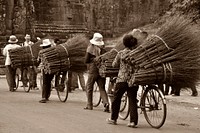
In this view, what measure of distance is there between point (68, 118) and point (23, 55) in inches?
264

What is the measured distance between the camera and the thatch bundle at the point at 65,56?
14.7 meters

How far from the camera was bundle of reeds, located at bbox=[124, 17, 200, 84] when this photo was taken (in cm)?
1002

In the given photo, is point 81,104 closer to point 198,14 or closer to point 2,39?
point 198,14

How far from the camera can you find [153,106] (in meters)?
10.4

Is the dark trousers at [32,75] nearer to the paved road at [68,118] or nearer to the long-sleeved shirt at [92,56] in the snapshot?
the paved road at [68,118]

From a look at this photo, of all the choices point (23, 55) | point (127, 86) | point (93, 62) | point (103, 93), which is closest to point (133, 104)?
point (127, 86)

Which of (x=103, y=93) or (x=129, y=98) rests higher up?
(x=103, y=93)

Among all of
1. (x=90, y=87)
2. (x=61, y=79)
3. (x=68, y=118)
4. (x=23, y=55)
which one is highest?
(x=23, y=55)

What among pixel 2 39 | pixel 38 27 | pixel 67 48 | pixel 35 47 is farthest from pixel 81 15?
pixel 67 48

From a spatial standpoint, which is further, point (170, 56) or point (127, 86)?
point (127, 86)

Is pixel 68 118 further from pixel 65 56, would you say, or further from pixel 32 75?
pixel 32 75

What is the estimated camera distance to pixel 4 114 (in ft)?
38.9

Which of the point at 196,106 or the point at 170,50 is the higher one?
the point at 170,50

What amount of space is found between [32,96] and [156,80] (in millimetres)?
7176
